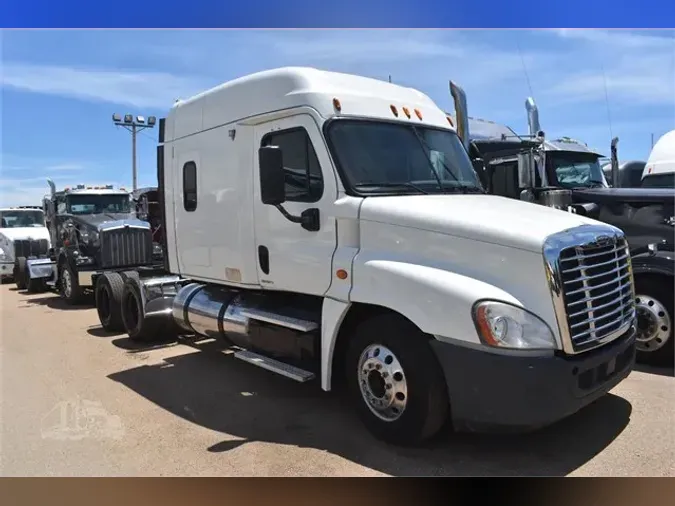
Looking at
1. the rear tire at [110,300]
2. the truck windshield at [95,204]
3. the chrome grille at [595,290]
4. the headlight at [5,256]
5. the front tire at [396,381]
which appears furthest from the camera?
the headlight at [5,256]

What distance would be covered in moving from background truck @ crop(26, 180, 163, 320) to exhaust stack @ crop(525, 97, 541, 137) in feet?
23.0

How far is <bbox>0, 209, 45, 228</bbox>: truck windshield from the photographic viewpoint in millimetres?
17734

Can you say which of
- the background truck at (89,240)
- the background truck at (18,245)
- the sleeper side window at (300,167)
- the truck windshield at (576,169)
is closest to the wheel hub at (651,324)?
the truck windshield at (576,169)

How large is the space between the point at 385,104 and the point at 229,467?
128 inches

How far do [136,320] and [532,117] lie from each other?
25.0ft

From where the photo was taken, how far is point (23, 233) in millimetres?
16781

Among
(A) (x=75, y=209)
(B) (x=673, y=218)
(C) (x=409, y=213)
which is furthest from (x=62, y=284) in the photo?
(B) (x=673, y=218)

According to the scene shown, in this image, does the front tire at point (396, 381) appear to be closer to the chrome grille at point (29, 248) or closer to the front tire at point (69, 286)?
the front tire at point (69, 286)

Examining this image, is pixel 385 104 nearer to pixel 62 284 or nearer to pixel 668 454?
pixel 668 454

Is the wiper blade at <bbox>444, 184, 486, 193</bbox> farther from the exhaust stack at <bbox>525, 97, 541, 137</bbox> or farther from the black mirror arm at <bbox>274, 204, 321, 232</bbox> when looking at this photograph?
the exhaust stack at <bbox>525, 97, 541, 137</bbox>

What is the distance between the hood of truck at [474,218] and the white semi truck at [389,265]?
0.01m

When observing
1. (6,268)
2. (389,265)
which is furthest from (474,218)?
(6,268)

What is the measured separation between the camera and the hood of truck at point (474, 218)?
12.8ft

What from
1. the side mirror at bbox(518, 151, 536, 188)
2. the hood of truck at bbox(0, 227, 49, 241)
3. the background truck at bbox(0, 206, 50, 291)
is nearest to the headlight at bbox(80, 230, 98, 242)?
the background truck at bbox(0, 206, 50, 291)
